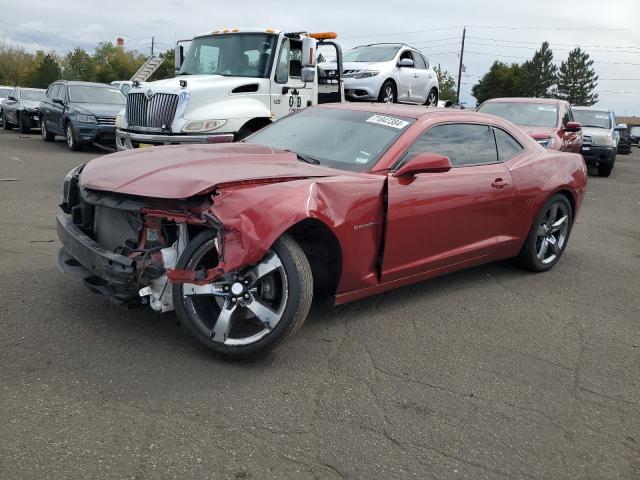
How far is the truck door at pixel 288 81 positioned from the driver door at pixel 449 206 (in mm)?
4945

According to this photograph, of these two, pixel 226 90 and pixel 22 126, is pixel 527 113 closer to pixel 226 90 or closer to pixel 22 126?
pixel 226 90

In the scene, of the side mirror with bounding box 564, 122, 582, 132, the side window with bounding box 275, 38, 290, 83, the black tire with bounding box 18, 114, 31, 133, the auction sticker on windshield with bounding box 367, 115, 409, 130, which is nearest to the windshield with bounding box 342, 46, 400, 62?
the side window with bounding box 275, 38, 290, 83

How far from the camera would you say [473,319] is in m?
4.29

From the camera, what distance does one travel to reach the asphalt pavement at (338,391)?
2.51 meters

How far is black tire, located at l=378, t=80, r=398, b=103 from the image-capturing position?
11.5 metres

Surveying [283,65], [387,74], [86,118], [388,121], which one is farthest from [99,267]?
[86,118]

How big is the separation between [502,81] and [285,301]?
69.8 metres

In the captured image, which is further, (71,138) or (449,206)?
(71,138)

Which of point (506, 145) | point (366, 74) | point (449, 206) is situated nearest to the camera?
point (449, 206)

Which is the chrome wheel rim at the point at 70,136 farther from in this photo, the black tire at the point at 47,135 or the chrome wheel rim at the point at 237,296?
the chrome wheel rim at the point at 237,296

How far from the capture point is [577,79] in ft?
262

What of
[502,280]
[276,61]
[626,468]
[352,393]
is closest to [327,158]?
[352,393]

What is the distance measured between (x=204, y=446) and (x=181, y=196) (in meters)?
1.29

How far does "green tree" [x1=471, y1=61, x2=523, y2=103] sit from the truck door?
201ft
